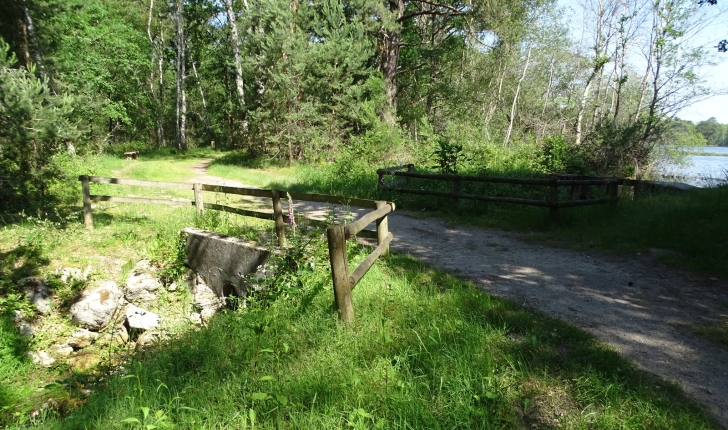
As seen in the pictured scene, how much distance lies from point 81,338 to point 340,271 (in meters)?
5.45

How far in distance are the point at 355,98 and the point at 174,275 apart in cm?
1412

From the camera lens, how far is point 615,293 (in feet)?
16.4

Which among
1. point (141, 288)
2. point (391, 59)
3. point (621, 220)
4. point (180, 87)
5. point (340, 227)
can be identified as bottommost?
point (141, 288)

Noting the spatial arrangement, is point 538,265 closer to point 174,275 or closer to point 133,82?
point 174,275

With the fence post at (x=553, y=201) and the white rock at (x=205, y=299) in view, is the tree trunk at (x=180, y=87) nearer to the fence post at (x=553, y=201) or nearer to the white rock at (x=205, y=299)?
the white rock at (x=205, y=299)

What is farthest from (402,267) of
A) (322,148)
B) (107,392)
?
(322,148)

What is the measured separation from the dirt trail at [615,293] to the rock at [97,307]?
5.20 metres

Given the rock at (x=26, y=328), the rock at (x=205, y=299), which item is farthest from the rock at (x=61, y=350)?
the rock at (x=205, y=299)

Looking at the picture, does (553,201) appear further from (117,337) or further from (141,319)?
(117,337)

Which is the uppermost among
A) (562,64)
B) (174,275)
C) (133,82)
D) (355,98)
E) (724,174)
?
(562,64)

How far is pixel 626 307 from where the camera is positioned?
4.59 m

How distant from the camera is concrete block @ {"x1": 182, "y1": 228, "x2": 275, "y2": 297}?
6410 millimetres

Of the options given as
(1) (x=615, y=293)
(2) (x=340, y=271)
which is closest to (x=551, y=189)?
(1) (x=615, y=293)

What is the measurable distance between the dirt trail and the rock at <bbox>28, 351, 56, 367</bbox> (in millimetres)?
5622
